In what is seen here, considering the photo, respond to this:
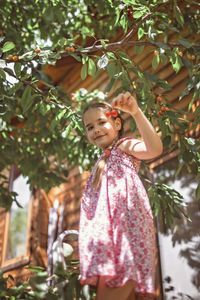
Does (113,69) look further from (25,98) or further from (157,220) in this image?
(157,220)

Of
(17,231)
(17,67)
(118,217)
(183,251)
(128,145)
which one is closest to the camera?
(118,217)

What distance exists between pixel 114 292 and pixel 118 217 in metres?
0.35

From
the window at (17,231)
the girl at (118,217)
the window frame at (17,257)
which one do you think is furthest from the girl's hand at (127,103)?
the window at (17,231)

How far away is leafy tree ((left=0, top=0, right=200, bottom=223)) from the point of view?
243 cm

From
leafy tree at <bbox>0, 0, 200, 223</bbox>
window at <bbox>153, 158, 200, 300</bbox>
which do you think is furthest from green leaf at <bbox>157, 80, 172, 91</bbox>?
window at <bbox>153, 158, 200, 300</bbox>

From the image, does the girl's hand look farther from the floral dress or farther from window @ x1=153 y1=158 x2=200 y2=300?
window @ x1=153 y1=158 x2=200 y2=300

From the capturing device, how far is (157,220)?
3.92 m

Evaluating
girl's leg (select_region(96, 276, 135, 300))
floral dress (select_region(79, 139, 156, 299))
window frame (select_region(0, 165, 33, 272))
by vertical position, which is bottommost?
girl's leg (select_region(96, 276, 135, 300))

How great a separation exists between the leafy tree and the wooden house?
0.80ft

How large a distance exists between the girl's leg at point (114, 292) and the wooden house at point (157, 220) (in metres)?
0.62

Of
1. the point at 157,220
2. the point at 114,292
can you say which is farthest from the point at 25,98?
the point at 157,220

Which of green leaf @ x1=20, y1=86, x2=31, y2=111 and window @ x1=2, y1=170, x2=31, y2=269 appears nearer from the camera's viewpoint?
green leaf @ x1=20, y1=86, x2=31, y2=111

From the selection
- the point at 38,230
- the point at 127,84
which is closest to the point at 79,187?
the point at 38,230

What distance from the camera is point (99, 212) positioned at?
1735mm
